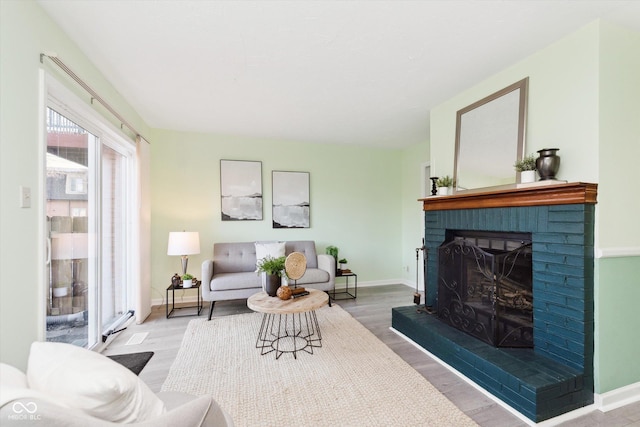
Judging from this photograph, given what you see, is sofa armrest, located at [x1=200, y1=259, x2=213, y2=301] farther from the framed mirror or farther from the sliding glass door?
the framed mirror

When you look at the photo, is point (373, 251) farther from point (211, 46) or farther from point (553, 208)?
point (211, 46)

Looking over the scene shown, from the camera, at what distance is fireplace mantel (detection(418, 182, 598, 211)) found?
1.80 metres

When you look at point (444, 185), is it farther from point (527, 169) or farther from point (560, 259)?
point (560, 259)

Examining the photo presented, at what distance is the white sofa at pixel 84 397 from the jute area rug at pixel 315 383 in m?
0.95

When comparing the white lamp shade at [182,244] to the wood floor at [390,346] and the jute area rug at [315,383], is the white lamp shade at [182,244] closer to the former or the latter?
the wood floor at [390,346]

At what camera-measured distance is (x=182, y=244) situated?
3.58 m

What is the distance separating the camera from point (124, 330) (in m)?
3.11

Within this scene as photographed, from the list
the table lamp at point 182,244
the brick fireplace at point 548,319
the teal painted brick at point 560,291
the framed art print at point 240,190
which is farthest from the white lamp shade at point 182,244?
the teal painted brick at point 560,291

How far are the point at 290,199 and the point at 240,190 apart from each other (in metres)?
0.81

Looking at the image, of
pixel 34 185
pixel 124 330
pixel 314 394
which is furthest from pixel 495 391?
pixel 124 330

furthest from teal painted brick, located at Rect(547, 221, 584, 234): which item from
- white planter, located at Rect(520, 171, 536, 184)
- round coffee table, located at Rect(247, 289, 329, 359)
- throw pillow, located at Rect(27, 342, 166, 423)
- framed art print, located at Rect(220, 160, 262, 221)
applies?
framed art print, located at Rect(220, 160, 262, 221)

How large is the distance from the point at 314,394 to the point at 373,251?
10.9 feet

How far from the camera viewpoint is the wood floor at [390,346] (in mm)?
1744

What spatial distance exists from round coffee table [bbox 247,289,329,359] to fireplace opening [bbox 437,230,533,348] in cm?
125
